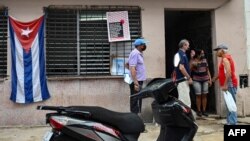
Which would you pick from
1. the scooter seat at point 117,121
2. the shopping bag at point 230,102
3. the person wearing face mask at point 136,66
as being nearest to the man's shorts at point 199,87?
the shopping bag at point 230,102

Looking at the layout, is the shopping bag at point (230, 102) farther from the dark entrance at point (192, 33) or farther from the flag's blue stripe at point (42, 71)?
the flag's blue stripe at point (42, 71)

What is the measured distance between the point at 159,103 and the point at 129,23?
200 inches

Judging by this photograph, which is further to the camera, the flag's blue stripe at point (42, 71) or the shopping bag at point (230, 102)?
the flag's blue stripe at point (42, 71)

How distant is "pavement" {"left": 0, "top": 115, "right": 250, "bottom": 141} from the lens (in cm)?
746

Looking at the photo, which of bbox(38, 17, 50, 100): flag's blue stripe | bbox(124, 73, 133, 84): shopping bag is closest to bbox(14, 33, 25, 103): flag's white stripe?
bbox(38, 17, 50, 100): flag's blue stripe

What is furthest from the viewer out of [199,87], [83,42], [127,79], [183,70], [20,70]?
[199,87]

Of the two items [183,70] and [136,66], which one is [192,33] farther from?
[136,66]

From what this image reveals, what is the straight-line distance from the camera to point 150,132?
789cm

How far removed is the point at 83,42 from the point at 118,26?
86 centimetres

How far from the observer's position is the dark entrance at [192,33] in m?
9.89

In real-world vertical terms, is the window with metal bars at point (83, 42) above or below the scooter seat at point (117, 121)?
above

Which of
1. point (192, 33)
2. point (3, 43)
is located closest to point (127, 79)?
point (3, 43)

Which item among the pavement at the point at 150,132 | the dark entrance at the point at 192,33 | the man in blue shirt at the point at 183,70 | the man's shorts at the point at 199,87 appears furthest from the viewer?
the dark entrance at the point at 192,33

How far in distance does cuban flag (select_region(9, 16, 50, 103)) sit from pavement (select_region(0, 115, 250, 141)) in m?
0.67
